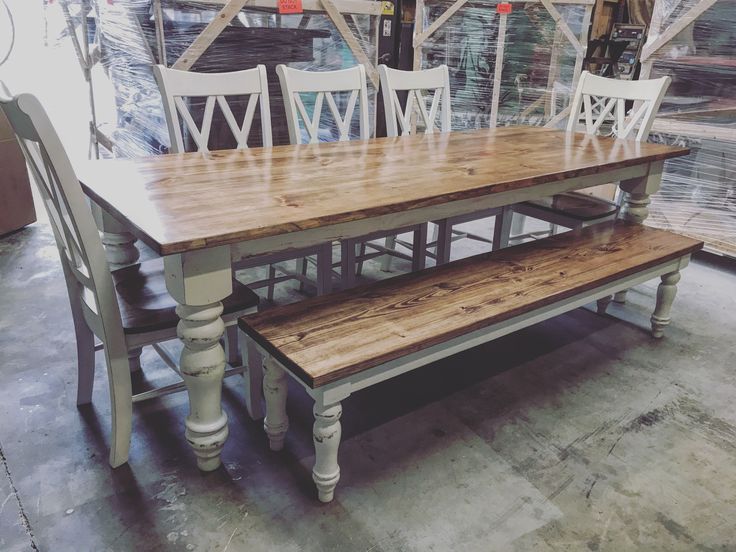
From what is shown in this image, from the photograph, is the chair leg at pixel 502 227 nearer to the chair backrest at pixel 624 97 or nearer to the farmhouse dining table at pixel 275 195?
the farmhouse dining table at pixel 275 195

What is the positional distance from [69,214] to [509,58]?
3.75 m

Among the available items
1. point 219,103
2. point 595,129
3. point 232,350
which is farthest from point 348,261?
point 595,129

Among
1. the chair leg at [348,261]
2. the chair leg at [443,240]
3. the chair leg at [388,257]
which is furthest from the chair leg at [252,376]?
the chair leg at [388,257]

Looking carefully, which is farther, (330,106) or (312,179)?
(330,106)

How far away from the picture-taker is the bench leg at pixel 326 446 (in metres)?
1.40

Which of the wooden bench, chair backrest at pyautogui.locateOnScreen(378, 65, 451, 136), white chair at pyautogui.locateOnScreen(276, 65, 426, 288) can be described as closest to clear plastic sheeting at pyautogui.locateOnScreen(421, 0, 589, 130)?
chair backrest at pyautogui.locateOnScreen(378, 65, 451, 136)

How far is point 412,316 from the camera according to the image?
1.60m

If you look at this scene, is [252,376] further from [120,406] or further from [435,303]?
[435,303]

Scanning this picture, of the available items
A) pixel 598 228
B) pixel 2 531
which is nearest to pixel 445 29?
pixel 598 228

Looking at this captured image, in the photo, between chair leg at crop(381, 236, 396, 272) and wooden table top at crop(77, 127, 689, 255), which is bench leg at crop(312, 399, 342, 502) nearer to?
wooden table top at crop(77, 127, 689, 255)

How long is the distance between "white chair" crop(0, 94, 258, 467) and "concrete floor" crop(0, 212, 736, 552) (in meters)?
0.20

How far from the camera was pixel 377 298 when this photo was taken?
1698mm

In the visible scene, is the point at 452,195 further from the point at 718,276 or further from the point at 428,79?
the point at 718,276

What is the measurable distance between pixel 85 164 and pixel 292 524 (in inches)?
49.9
